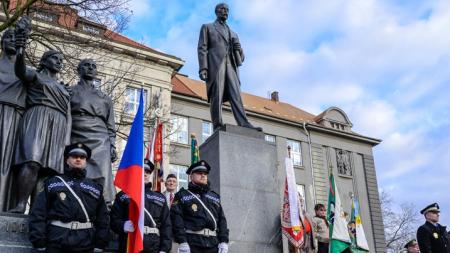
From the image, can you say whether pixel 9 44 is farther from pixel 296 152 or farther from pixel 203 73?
pixel 296 152

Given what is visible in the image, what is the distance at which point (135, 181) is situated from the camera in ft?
18.2

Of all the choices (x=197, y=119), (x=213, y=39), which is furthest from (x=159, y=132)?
(x=197, y=119)

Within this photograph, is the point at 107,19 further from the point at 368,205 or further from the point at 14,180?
the point at 368,205

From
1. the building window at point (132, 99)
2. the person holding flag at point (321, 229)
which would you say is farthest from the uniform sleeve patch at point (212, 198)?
the building window at point (132, 99)

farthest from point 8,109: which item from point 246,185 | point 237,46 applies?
point 237,46

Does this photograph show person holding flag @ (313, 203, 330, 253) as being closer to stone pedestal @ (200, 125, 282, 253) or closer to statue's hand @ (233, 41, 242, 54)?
stone pedestal @ (200, 125, 282, 253)

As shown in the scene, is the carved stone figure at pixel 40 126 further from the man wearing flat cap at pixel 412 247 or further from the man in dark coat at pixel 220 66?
the man wearing flat cap at pixel 412 247

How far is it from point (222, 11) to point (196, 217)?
457 centimetres

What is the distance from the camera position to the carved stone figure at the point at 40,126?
563 cm

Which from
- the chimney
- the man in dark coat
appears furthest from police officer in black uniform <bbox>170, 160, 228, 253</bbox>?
the chimney

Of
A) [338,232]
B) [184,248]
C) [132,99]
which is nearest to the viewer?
[184,248]

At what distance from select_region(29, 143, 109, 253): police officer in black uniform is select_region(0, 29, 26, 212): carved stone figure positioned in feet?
2.67

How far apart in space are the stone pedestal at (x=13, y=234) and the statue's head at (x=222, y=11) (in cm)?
538

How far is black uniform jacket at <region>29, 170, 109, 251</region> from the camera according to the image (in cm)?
466
